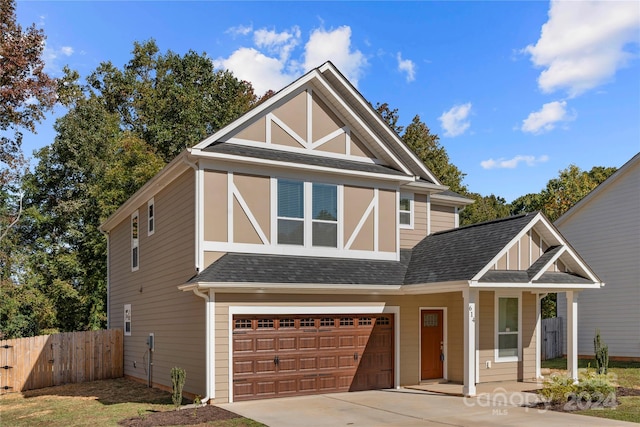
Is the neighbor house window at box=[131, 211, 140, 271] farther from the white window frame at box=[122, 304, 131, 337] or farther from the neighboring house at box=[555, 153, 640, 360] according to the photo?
the neighboring house at box=[555, 153, 640, 360]

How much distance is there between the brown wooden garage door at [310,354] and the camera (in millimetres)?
14375

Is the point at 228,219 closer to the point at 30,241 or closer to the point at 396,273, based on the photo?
the point at 396,273

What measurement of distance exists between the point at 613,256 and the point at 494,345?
927 centimetres

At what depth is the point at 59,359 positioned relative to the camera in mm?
20188

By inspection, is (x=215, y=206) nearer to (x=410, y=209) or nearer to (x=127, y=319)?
(x=410, y=209)

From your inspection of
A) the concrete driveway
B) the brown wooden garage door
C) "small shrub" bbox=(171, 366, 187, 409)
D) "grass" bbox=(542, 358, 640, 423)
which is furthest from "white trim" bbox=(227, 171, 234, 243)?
"grass" bbox=(542, 358, 640, 423)

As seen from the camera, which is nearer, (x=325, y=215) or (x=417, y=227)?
(x=325, y=215)

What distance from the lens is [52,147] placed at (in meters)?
34.5

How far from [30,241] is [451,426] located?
100 ft

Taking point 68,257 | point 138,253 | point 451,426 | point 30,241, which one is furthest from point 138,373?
point 30,241

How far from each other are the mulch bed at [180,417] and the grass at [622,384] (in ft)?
25.2

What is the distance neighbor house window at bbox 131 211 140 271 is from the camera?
20611mm

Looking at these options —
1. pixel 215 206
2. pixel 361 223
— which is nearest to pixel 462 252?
pixel 361 223

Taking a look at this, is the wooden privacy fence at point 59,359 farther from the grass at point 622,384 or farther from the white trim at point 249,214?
the grass at point 622,384
